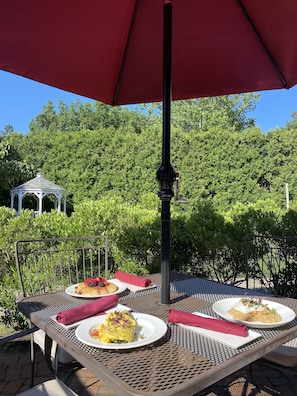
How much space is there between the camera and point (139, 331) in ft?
3.64

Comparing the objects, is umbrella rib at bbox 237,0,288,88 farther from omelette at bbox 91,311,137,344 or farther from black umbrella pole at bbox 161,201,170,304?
omelette at bbox 91,311,137,344

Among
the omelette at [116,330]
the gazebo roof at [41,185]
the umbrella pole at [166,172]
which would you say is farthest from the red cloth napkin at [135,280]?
the gazebo roof at [41,185]

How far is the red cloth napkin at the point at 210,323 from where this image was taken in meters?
1.07

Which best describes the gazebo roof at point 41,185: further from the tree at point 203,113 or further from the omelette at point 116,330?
the omelette at point 116,330

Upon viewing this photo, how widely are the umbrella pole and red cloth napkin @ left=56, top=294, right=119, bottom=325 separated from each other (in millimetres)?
239

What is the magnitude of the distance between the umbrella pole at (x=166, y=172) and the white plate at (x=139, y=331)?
0.25 meters

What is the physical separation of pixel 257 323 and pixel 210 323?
0.17 metres

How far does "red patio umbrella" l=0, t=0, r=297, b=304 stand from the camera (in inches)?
59.2

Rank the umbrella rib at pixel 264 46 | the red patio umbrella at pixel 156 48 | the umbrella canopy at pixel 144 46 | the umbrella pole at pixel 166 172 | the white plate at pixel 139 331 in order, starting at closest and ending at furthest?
the white plate at pixel 139 331 < the umbrella pole at pixel 166 172 < the red patio umbrella at pixel 156 48 < the umbrella canopy at pixel 144 46 < the umbrella rib at pixel 264 46

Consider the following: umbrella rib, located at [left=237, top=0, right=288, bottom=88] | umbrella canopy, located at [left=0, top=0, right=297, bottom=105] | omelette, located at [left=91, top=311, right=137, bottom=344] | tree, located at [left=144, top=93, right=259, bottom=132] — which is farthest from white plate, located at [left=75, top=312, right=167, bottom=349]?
tree, located at [left=144, top=93, right=259, bottom=132]

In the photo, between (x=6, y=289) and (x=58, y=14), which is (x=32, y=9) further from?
(x=6, y=289)

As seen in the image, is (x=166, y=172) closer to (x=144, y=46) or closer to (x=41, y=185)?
(x=144, y=46)

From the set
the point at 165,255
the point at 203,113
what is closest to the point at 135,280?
the point at 165,255

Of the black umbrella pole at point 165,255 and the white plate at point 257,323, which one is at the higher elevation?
the black umbrella pole at point 165,255
